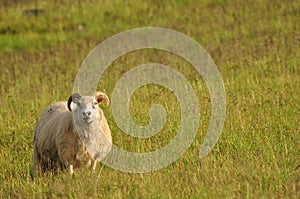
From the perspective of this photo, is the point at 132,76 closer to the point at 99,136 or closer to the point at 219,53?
the point at 219,53

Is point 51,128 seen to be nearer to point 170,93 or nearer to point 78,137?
point 78,137

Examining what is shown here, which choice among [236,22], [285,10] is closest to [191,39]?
[236,22]

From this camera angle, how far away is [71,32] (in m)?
19.3

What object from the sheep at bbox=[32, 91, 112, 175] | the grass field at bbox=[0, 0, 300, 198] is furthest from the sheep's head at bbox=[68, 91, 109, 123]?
the grass field at bbox=[0, 0, 300, 198]

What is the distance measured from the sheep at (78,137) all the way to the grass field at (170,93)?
22 cm

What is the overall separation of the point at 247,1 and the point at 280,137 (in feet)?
42.7

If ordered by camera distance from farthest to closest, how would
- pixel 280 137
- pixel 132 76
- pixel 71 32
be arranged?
pixel 71 32, pixel 132 76, pixel 280 137

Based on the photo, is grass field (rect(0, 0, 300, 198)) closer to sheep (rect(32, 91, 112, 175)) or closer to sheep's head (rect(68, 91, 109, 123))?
sheep (rect(32, 91, 112, 175))

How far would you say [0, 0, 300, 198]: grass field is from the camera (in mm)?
6305

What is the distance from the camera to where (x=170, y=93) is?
10352 millimetres

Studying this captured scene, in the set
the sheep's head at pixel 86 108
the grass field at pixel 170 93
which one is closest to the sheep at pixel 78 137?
the sheep's head at pixel 86 108

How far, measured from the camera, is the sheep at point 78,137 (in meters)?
7.01

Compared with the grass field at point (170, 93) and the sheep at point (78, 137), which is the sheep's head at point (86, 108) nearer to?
the sheep at point (78, 137)

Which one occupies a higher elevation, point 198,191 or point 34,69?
point 34,69
